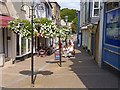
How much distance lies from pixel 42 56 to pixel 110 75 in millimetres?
12609

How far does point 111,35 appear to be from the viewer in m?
15.0

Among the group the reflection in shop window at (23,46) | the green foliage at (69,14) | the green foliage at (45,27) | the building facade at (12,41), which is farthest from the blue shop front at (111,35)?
the green foliage at (69,14)

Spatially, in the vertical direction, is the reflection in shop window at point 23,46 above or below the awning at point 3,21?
below

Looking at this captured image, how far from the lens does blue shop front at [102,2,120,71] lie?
13.7m

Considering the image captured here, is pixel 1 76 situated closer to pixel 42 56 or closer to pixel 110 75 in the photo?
pixel 110 75

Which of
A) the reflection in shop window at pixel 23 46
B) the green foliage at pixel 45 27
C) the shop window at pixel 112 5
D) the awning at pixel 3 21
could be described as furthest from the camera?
the reflection in shop window at pixel 23 46

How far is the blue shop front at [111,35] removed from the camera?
1367 centimetres

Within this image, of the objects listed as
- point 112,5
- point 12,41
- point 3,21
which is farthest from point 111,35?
point 12,41

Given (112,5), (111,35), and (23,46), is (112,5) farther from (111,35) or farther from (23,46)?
(23,46)

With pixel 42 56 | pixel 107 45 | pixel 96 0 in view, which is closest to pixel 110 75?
pixel 107 45

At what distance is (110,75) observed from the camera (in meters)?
13.9

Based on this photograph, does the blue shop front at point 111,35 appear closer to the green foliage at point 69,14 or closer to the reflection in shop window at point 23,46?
the reflection in shop window at point 23,46

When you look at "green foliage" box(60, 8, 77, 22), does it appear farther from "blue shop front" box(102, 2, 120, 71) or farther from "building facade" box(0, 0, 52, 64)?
"blue shop front" box(102, 2, 120, 71)

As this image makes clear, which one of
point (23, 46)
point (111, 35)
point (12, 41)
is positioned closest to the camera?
point (111, 35)
